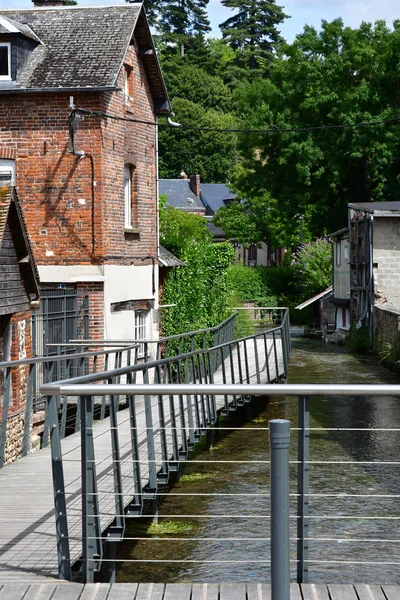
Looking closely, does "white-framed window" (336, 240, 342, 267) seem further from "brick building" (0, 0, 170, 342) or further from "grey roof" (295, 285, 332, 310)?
"brick building" (0, 0, 170, 342)

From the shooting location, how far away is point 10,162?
68.5ft

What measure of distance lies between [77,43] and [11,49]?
1.55 meters

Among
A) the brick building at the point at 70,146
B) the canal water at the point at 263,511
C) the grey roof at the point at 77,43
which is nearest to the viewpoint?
the canal water at the point at 263,511

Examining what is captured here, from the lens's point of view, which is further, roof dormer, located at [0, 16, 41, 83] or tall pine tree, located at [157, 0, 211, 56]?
tall pine tree, located at [157, 0, 211, 56]

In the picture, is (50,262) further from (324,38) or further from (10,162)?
(324,38)

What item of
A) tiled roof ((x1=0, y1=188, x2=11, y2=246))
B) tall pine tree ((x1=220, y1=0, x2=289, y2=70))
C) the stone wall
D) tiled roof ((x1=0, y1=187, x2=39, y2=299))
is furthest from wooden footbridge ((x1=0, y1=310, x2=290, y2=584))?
tall pine tree ((x1=220, y1=0, x2=289, y2=70))

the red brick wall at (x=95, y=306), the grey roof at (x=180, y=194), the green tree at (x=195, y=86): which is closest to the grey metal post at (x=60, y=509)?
the red brick wall at (x=95, y=306)

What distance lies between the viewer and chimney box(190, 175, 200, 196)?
79.4 m

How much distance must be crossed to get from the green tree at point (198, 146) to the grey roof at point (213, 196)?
160 cm

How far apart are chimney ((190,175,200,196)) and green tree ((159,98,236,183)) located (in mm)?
2664

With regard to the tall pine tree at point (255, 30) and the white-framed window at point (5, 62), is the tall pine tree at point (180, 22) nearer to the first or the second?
the tall pine tree at point (255, 30)

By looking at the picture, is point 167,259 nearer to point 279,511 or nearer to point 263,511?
point 263,511

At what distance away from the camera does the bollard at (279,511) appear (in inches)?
163

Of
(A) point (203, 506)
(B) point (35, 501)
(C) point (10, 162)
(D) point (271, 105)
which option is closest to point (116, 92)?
(C) point (10, 162)
